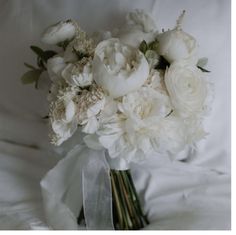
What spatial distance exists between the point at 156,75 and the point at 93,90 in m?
0.11

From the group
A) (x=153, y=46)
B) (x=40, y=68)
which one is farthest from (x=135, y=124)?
(x=40, y=68)

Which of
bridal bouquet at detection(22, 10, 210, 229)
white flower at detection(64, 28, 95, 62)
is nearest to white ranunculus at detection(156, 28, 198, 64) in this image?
bridal bouquet at detection(22, 10, 210, 229)

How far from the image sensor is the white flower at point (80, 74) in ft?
2.01

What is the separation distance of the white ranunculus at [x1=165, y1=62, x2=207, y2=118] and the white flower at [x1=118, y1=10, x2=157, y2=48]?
0.07 m

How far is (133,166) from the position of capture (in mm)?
906

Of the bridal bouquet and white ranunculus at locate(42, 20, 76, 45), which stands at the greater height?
white ranunculus at locate(42, 20, 76, 45)

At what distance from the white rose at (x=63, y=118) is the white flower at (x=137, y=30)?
0.47 ft

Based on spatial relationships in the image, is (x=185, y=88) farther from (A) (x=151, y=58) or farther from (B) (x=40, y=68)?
(B) (x=40, y=68)

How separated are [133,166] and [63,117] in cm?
33

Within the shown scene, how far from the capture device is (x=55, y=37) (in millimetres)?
691

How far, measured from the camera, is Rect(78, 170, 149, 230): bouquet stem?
764 millimetres

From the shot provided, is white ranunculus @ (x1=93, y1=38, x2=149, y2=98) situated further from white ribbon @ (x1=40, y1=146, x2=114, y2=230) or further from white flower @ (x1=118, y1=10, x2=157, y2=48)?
white ribbon @ (x1=40, y1=146, x2=114, y2=230)

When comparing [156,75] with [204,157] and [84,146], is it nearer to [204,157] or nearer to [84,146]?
[84,146]

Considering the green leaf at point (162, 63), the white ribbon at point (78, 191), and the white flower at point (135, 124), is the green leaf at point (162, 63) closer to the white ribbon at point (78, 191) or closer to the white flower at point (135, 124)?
the white flower at point (135, 124)
